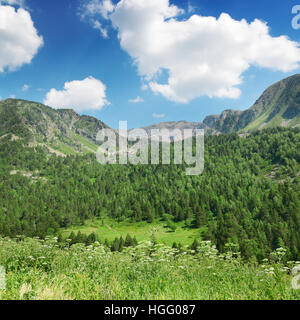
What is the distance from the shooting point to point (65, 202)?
175 metres

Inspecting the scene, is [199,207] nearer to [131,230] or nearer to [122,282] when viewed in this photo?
[131,230]

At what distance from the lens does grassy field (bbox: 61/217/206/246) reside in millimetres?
115375

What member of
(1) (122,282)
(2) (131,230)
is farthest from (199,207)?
(1) (122,282)

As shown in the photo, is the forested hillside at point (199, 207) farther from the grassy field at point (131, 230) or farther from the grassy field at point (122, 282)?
the grassy field at point (122, 282)

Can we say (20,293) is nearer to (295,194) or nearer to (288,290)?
(288,290)

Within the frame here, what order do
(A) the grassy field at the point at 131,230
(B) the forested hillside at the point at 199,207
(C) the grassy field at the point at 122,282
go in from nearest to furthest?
(C) the grassy field at the point at 122,282 → (B) the forested hillside at the point at 199,207 → (A) the grassy field at the point at 131,230

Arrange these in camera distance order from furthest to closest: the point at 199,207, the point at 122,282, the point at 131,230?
the point at 199,207 → the point at 131,230 → the point at 122,282

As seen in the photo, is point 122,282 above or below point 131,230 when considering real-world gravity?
above

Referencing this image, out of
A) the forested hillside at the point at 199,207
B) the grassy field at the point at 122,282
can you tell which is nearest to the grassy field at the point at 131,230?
the forested hillside at the point at 199,207

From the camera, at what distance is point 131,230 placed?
443 feet

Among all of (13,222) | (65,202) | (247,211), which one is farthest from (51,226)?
(247,211)

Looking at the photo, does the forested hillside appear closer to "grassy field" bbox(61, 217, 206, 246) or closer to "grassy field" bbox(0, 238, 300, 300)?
"grassy field" bbox(61, 217, 206, 246)

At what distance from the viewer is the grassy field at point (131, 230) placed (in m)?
115
